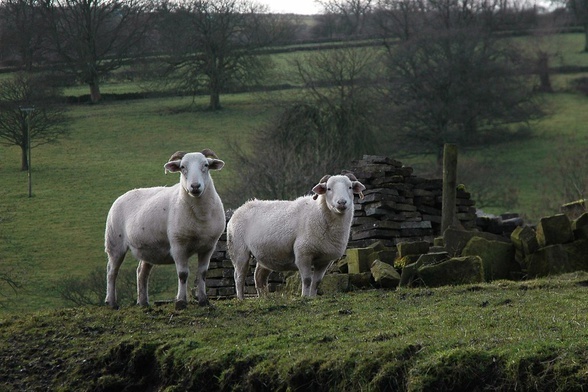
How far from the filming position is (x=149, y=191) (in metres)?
15.3

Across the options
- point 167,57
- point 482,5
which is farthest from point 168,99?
point 482,5

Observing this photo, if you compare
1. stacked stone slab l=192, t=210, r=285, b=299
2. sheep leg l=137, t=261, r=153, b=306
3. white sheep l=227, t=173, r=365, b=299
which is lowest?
stacked stone slab l=192, t=210, r=285, b=299

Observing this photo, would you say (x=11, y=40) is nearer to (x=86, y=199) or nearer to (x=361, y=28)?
(x=86, y=199)

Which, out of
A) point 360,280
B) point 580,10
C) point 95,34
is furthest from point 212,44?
point 360,280

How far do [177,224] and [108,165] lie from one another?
49.0 m

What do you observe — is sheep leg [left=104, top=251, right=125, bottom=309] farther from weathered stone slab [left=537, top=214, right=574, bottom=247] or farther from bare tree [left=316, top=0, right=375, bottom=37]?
bare tree [left=316, top=0, right=375, bottom=37]

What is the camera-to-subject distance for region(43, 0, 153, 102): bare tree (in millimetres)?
73562

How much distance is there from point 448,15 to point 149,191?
64.8m

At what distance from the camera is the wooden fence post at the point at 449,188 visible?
19.9 metres

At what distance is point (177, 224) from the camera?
13.9 metres

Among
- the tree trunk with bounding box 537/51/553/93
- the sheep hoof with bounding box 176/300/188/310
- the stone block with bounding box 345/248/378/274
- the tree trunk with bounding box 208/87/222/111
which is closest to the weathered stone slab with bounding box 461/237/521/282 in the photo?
the stone block with bounding box 345/248/378/274

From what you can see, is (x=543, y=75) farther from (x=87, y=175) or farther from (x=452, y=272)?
(x=452, y=272)

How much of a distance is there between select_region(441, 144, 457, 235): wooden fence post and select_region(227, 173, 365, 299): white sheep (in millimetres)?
3973

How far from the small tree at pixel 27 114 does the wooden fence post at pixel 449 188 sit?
4017 centimetres
